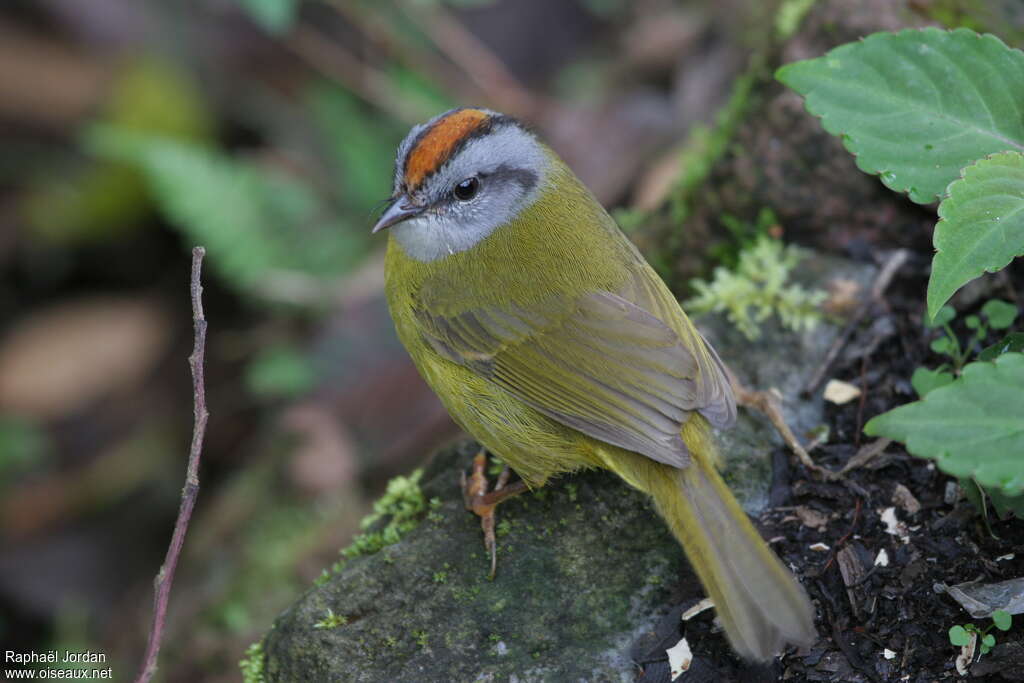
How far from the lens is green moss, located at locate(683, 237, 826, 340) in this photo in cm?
342

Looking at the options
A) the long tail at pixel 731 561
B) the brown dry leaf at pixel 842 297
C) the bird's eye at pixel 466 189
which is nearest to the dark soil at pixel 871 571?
the long tail at pixel 731 561

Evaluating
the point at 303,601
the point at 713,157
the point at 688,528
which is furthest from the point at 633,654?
the point at 713,157

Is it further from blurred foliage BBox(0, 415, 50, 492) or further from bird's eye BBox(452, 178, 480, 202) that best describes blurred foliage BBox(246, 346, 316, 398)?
bird's eye BBox(452, 178, 480, 202)

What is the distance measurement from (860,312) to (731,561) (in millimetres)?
1333

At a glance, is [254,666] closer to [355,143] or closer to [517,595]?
[517,595]

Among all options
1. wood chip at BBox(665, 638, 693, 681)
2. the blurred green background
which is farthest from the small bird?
the blurred green background

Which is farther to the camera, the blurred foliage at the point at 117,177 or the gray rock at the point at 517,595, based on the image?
the blurred foliage at the point at 117,177

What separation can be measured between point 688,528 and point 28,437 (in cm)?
471

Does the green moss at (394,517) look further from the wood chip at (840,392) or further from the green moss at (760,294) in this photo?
the wood chip at (840,392)

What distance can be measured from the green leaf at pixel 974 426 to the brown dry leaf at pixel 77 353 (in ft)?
17.1

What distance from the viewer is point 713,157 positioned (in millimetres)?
4059

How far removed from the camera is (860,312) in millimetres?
3352

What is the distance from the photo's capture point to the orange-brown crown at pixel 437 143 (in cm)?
329

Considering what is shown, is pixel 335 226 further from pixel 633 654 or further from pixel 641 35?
pixel 633 654
